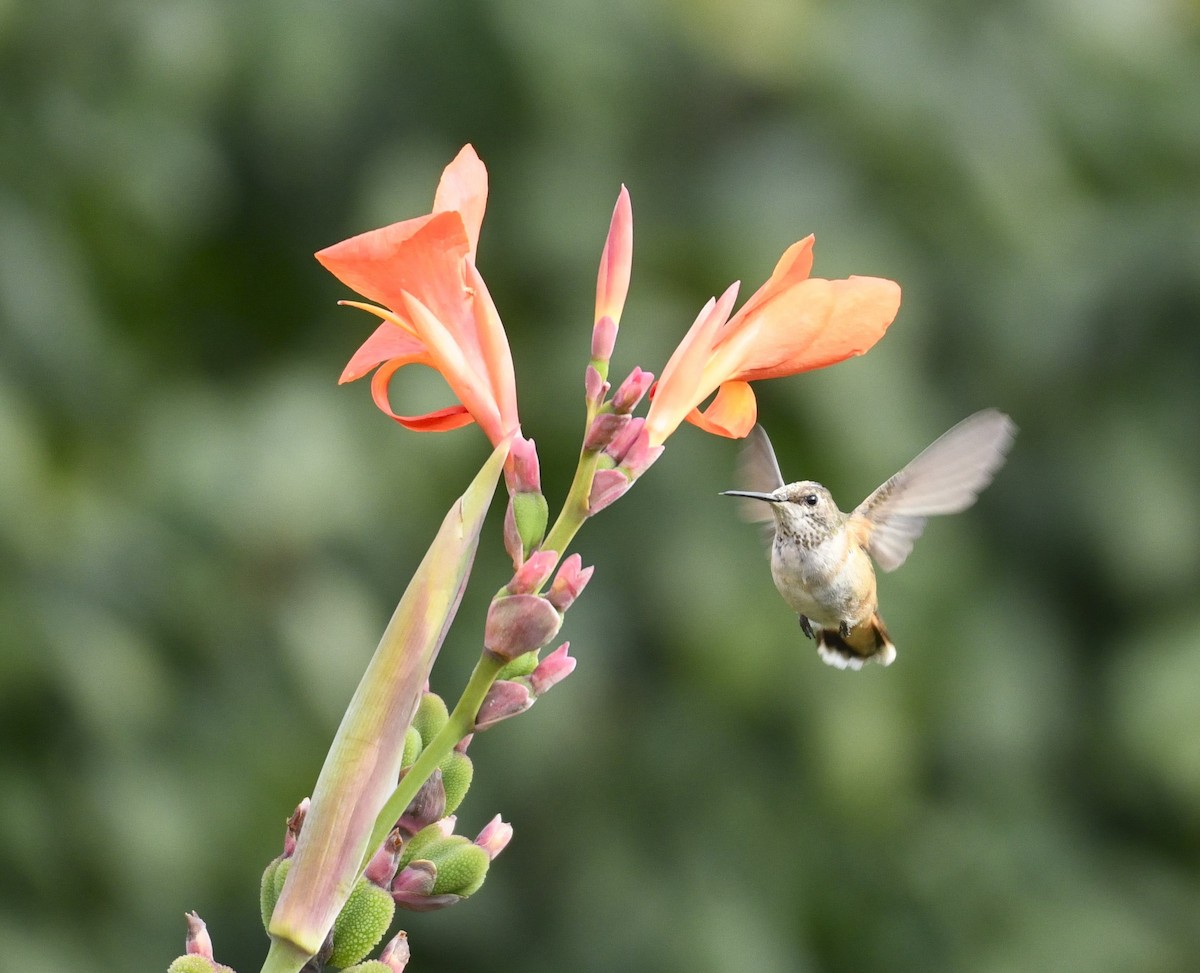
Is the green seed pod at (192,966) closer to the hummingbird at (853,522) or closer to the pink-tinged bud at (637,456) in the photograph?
the pink-tinged bud at (637,456)

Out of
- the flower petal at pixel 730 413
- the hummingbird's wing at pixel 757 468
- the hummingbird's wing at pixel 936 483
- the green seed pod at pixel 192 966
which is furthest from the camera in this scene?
the hummingbird's wing at pixel 757 468

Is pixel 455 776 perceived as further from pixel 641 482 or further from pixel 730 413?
pixel 641 482

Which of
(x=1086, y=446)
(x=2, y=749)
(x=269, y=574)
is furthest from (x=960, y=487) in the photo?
(x=1086, y=446)

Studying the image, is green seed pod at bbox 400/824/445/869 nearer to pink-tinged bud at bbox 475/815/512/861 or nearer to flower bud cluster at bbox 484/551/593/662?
pink-tinged bud at bbox 475/815/512/861

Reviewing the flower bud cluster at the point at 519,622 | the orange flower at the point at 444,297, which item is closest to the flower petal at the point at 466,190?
the orange flower at the point at 444,297

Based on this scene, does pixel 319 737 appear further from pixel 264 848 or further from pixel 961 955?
pixel 961 955

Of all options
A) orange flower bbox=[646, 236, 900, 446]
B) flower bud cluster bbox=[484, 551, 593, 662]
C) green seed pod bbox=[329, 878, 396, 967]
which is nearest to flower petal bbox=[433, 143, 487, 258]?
orange flower bbox=[646, 236, 900, 446]
